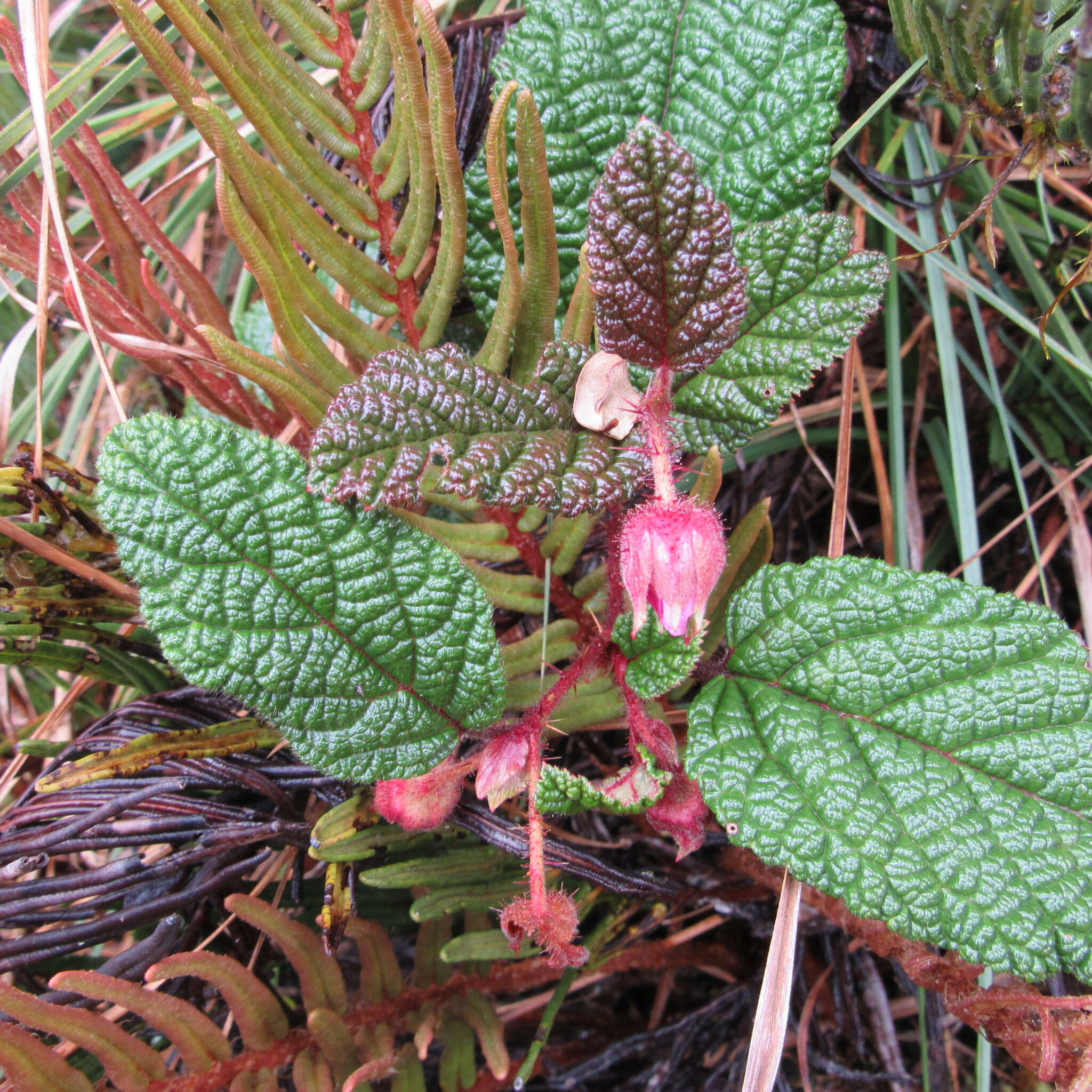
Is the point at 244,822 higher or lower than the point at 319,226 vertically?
lower

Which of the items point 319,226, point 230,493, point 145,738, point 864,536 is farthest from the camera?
point 864,536

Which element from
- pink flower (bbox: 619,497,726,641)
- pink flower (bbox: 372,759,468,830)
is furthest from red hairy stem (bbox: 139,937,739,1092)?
pink flower (bbox: 619,497,726,641)

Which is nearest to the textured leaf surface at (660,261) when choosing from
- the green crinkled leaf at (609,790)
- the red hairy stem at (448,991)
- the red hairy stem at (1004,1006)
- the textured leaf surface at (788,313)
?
the textured leaf surface at (788,313)

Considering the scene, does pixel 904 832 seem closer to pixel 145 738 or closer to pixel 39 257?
pixel 145 738

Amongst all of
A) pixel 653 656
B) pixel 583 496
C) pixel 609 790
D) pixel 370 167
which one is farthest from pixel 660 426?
pixel 370 167

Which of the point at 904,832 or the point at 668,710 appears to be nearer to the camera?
the point at 904,832

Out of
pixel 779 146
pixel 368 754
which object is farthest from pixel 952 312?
pixel 368 754

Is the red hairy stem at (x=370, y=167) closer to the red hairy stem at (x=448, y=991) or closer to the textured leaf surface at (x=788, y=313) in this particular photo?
the textured leaf surface at (x=788, y=313)
